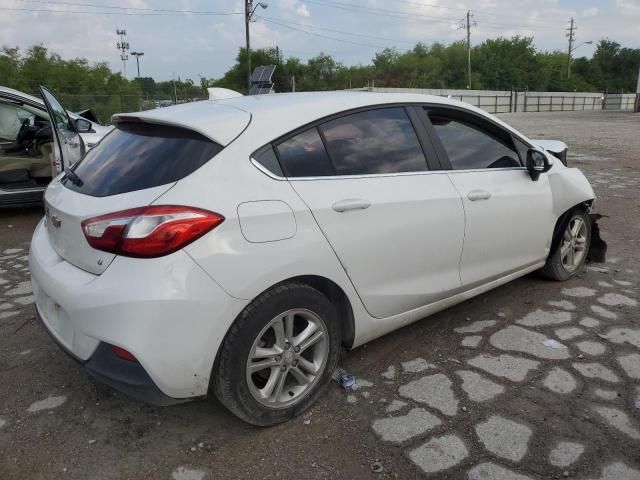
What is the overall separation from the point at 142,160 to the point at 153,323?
0.82 meters

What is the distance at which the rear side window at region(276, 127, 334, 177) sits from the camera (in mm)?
2490

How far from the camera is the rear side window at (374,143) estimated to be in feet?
8.87

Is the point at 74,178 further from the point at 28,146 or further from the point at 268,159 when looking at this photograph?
the point at 28,146

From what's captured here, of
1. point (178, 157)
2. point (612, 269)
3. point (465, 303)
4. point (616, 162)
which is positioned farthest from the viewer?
point (616, 162)

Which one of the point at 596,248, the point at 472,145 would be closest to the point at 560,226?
the point at 596,248

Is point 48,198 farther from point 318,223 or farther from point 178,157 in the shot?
point 318,223

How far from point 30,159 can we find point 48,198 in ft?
16.5

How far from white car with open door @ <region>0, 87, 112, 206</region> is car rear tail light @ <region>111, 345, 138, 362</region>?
466 centimetres

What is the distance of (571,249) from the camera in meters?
4.27

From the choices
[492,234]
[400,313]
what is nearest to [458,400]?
[400,313]

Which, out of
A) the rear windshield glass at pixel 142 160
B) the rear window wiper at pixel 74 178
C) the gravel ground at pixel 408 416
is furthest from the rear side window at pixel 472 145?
the rear window wiper at pixel 74 178

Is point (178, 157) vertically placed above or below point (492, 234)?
above

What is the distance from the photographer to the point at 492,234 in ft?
10.9

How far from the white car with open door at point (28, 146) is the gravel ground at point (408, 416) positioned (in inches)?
139
